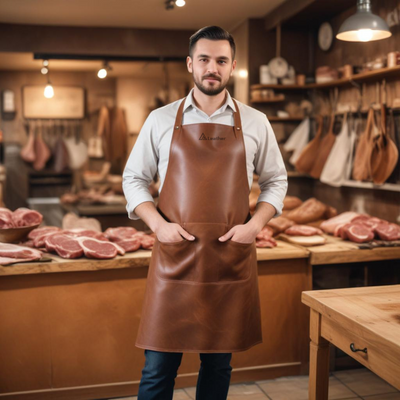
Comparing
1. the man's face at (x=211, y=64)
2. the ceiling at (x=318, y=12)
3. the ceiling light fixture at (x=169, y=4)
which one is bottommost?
the man's face at (x=211, y=64)

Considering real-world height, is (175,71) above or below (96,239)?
above

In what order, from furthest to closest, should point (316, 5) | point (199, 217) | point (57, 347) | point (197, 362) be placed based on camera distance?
point (316, 5), point (197, 362), point (57, 347), point (199, 217)

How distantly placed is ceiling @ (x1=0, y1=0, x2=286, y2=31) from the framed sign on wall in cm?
260

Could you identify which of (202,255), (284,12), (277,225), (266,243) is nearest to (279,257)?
(266,243)

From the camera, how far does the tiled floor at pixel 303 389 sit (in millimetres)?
3141

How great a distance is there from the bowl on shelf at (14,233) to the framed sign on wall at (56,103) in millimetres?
5273

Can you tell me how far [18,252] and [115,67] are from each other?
5363 millimetres

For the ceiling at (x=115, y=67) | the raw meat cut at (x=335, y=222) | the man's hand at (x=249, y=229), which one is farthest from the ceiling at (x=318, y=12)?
the man's hand at (x=249, y=229)

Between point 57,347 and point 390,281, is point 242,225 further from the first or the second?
point 390,281

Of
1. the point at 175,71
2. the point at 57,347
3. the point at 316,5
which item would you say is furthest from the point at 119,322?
the point at 175,71

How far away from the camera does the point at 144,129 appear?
2.31 meters

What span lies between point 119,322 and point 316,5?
323cm

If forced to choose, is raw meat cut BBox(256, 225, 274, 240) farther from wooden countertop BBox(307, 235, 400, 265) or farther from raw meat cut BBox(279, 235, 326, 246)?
wooden countertop BBox(307, 235, 400, 265)

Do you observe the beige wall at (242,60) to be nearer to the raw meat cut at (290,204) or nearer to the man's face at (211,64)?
the raw meat cut at (290,204)
